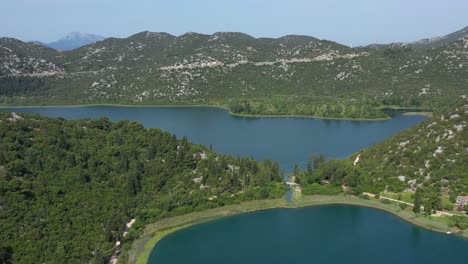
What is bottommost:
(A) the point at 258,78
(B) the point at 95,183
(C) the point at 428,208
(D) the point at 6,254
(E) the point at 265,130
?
(D) the point at 6,254

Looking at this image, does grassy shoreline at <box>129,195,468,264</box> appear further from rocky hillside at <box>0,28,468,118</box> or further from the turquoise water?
rocky hillside at <box>0,28,468,118</box>

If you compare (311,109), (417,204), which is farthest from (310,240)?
(311,109)

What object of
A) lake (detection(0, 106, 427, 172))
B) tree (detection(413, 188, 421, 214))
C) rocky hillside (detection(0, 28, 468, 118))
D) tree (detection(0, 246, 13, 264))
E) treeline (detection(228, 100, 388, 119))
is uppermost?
rocky hillside (detection(0, 28, 468, 118))

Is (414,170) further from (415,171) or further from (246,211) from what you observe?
(246,211)

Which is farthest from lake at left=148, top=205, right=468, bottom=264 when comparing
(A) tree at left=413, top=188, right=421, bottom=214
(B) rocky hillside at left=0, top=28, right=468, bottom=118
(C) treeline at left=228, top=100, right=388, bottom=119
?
(B) rocky hillside at left=0, top=28, right=468, bottom=118

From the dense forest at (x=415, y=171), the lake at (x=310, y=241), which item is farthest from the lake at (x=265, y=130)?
the lake at (x=310, y=241)

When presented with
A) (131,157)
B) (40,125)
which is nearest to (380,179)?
(131,157)
